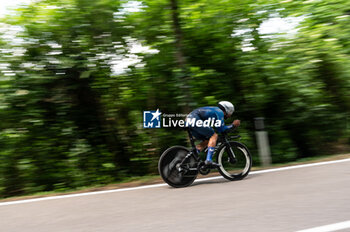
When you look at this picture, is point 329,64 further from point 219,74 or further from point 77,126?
point 77,126

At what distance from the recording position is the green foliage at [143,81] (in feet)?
22.8

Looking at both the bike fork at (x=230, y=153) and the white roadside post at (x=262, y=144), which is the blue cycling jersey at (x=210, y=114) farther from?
the white roadside post at (x=262, y=144)

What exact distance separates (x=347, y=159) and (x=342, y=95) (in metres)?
2.02

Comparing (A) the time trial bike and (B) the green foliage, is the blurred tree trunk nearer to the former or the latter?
(B) the green foliage

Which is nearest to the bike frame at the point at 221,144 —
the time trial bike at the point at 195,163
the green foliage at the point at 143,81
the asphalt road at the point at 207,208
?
the time trial bike at the point at 195,163

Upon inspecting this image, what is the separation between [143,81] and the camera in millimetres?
7688

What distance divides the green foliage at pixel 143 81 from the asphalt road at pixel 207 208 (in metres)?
1.99

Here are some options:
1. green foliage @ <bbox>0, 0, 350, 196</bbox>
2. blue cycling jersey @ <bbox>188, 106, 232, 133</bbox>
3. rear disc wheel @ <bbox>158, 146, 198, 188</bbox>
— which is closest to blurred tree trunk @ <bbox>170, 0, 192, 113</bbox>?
green foliage @ <bbox>0, 0, 350, 196</bbox>

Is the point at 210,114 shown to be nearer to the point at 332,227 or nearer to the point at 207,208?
the point at 207,208

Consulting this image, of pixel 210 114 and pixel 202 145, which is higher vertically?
pixel 210 114

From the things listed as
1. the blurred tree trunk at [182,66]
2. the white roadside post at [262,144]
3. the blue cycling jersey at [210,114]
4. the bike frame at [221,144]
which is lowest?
the white roadside post at [262,144]

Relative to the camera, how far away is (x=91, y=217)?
14.1 ft

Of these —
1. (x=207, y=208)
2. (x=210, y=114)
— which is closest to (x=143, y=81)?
(x=210, y=114)

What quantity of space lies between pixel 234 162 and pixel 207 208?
1.76 meters
